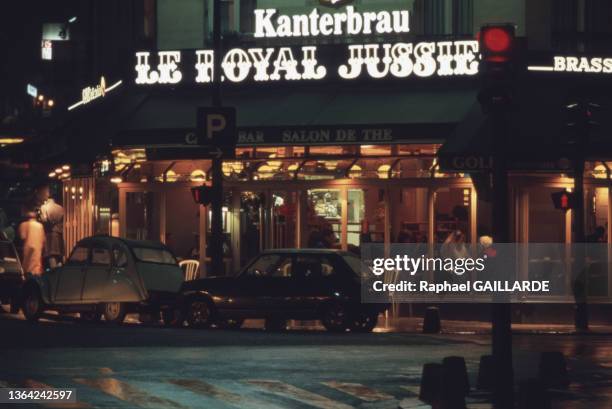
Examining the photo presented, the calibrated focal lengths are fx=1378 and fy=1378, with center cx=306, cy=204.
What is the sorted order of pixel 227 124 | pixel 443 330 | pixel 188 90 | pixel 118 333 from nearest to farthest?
pixel 118 333, pixel 443 330, pixel 227 124, pixel 188 90

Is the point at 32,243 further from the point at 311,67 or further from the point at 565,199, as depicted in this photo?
the point at 565,199

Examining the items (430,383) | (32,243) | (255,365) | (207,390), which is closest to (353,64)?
(32,243)

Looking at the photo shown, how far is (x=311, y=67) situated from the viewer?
3156 centimetres

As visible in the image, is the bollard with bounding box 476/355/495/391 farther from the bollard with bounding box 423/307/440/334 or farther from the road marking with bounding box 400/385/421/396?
the bollard with bounding box 423/307/440/334

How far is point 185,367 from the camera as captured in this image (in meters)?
16.1

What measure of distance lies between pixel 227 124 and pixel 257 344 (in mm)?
8967

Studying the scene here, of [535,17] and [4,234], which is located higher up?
[535,17]

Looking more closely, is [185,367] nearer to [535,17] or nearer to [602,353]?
[602,353]

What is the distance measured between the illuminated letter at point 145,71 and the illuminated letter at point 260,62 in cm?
251

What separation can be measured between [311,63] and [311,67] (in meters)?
0.09

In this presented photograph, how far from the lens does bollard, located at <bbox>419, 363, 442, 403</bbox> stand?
1273 cm

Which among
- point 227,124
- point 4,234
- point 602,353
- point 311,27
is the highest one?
point 311,27

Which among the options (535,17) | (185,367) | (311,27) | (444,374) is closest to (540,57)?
(535,17)

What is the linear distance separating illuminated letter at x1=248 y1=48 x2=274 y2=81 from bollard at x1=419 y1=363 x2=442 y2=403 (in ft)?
62.6
